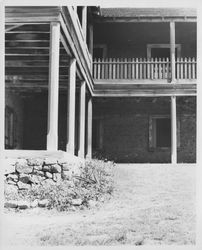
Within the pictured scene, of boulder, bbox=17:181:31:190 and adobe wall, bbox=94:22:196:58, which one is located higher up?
adobe wall, bbox=94:22:196:58

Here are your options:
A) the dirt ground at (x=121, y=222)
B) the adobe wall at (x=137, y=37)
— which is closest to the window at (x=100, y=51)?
the adobe wall at (x=137, y=37)

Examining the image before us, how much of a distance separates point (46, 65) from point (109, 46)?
5.80 metres

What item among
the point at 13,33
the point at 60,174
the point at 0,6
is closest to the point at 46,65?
the point at 13,33

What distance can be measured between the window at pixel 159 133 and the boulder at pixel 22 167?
31.8 feet

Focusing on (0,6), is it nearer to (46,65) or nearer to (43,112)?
(46,65)

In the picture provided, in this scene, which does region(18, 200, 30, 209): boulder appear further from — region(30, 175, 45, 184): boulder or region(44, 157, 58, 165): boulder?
region(44, 157, 58, 165): boulder

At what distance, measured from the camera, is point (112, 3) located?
663 cm

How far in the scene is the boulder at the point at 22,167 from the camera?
26.6 ft

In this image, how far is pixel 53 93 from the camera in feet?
27.4

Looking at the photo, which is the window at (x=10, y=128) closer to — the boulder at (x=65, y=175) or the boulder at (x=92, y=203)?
the boulder at (x=65, y=175)

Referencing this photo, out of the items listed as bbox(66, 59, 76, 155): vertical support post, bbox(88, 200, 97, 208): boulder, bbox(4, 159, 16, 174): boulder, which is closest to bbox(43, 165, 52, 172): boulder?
bbox(4, 159, 16, 174): boulder

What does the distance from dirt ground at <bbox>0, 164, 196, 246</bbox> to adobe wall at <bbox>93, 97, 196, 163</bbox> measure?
712 cm

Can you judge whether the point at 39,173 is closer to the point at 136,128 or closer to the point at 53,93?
the point at 53,93

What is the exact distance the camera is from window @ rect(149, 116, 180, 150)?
17.3 metres
